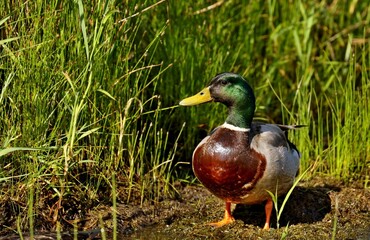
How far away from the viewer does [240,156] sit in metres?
5.14

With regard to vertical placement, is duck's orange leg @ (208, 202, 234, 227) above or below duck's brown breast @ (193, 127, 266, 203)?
below

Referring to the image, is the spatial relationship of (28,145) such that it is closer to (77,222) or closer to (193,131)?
(77,222)

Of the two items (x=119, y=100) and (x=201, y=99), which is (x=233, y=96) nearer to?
(x=201, y=99)

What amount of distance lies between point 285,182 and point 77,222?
52.5 inches

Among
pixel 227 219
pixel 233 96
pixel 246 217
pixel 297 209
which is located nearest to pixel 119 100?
pixel 233 96

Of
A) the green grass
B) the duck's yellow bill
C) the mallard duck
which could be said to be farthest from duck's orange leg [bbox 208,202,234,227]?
the duck's yellow bill

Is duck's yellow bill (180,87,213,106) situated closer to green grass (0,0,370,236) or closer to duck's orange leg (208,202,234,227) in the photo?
green grass (0,0,370,236)

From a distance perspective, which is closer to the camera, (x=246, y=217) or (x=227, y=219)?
(x=227, y=219)

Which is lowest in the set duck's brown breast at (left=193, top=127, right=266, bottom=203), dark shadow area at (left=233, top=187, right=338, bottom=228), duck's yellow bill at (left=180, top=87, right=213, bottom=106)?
dark shadow area at (left=233, top=187, right=338, bottom=228)

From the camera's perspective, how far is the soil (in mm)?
5324

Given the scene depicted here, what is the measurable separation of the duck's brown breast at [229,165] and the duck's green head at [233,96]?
130mm

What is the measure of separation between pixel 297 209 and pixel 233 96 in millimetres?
941

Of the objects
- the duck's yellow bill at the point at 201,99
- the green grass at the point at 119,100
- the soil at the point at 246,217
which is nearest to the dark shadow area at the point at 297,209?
the soil at the point at 246,217

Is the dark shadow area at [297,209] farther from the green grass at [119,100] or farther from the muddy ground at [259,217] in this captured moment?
the green grass at [119,100]
